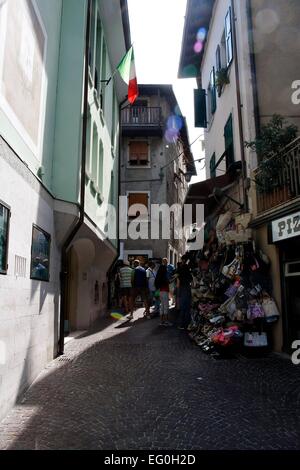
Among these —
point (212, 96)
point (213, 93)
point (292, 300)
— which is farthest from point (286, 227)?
point (212, 96)

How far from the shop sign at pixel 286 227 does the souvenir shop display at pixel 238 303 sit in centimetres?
72

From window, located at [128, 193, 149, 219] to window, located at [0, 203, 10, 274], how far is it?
19.2 m

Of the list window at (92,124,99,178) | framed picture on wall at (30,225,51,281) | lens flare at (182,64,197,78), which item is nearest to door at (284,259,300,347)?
framed picture on wall at (30,225,51,281)

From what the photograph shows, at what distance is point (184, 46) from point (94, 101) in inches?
323

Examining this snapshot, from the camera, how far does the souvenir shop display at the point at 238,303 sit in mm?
7391

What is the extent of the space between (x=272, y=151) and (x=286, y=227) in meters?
1.77

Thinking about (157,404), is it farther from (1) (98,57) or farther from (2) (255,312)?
(1) (98,57)

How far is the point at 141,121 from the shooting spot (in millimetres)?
24766

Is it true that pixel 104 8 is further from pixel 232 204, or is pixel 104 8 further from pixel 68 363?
pixel 68 363

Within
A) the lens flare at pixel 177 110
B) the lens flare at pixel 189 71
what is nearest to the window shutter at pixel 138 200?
the lens flare at pixel 177 110

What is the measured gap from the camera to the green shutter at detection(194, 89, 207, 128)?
1524 cm

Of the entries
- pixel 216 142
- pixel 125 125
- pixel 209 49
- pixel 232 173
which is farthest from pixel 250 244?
pixel 125 125

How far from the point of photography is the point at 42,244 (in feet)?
21.1

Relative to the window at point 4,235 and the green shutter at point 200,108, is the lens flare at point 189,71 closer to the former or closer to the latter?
the green shutter at point 200,108
